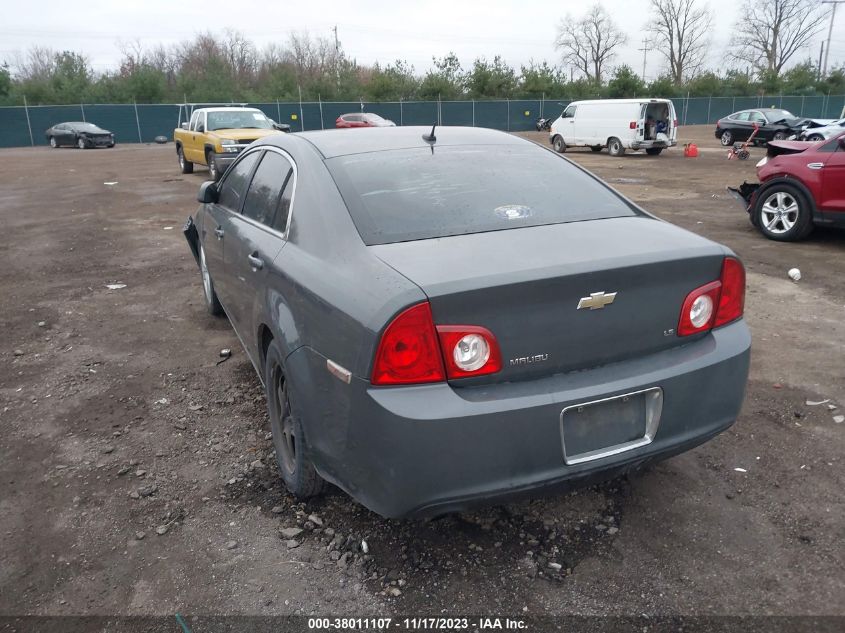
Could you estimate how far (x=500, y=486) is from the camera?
2.34 metres

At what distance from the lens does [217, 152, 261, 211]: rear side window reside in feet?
14.0

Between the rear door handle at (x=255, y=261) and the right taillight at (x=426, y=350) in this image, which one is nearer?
the right taillight at (x=426, y=350)

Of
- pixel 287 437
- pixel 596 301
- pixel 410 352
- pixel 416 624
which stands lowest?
pixel 416 624

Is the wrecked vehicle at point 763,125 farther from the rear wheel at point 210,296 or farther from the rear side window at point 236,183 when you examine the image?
the rear side window at point 236,183

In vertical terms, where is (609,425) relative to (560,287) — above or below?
below

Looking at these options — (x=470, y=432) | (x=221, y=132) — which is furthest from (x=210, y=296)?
(x=221, y=132)

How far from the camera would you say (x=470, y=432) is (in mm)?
2248

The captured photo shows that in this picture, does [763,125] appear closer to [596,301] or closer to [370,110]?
[370,110]

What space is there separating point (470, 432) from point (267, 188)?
2143mm

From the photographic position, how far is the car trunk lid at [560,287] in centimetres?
232

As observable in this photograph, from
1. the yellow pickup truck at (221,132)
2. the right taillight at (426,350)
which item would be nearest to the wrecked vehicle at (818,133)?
the yellow pickup truck at (221,132)

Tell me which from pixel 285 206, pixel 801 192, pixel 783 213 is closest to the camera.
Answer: pixel 285 206

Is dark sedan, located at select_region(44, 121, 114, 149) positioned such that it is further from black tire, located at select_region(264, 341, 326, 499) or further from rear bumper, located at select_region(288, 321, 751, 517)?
rear bumper, located at select_region(288, 321, 751, 517)

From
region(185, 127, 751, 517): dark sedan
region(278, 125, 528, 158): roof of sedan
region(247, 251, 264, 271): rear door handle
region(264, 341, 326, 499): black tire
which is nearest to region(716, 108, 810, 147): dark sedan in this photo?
region(278, 125, 528, 158): roof of sedan
